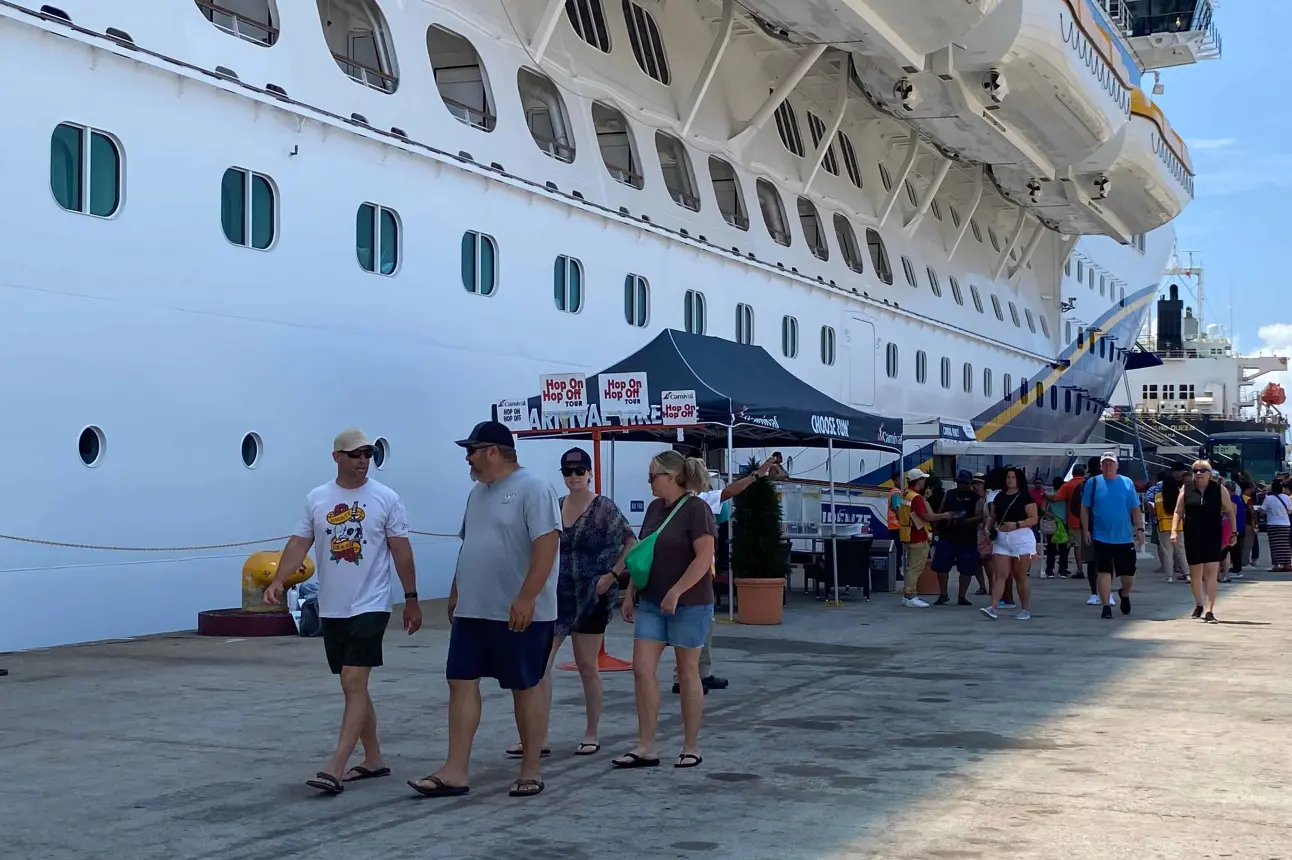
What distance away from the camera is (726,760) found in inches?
290

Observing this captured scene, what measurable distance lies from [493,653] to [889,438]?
40.2 feet

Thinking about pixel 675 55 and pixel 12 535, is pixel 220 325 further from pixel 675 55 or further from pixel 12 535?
pixel 675 55

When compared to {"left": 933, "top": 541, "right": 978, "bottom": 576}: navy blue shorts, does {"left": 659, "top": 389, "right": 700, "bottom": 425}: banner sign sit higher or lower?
higher

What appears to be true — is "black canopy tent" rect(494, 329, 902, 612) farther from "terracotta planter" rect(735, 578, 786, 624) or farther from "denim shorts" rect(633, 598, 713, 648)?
"denim shorts" rect(633, 598, 713, 648)

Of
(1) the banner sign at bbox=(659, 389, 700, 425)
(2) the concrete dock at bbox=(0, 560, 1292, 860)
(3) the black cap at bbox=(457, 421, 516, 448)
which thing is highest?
(1) the banner sign at bbox=(659, 389, 700, 425)

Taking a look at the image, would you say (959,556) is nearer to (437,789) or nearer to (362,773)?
(362,773)

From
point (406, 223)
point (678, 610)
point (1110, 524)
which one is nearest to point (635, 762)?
point (678, 610)

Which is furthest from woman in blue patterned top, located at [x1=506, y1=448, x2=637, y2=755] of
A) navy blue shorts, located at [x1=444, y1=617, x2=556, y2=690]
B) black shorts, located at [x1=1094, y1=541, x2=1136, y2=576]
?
black shorts, located at [x1=1094, y1=541, x2=1136, y2=576]

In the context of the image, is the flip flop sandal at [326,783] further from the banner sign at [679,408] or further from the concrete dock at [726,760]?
the banner sign at [679,408]

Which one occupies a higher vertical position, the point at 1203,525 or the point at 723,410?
the point at 723,410

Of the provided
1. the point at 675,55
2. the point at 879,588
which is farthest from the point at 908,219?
the point at 879,588

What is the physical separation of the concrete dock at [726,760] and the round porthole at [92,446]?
5.01ft

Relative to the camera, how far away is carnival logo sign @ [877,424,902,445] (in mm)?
17828

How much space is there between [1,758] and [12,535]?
171 inches
